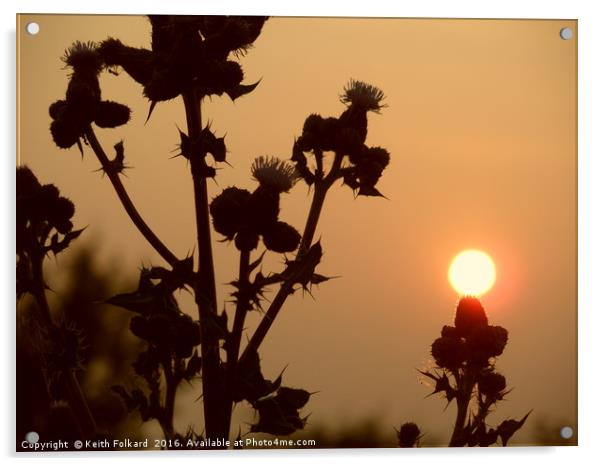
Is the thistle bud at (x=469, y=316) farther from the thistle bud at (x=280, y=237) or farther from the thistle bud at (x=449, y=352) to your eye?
the thistle bud at (x=280, y=237)

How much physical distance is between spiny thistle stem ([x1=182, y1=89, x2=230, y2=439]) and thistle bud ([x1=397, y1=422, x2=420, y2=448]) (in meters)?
0.40

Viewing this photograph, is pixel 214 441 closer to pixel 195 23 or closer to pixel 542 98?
pixel 195 23

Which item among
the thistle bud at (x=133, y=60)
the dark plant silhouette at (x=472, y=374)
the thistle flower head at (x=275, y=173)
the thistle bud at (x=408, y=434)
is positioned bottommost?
the thistle bud at (x=408, y=434)

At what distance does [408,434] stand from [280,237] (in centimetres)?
55

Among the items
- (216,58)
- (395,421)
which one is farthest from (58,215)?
(395,421)

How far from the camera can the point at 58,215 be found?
2021 mm

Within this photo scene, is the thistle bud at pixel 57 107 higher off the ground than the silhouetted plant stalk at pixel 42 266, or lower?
higher

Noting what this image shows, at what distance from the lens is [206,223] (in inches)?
79.8

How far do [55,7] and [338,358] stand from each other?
1039 millimetres

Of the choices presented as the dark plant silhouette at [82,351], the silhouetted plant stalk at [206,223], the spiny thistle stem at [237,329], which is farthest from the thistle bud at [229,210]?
the dark plant silhouette at [82,351]

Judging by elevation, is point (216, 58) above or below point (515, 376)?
above

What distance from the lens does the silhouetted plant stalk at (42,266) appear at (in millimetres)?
2018

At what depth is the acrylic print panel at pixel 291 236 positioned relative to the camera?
79.6 inches
